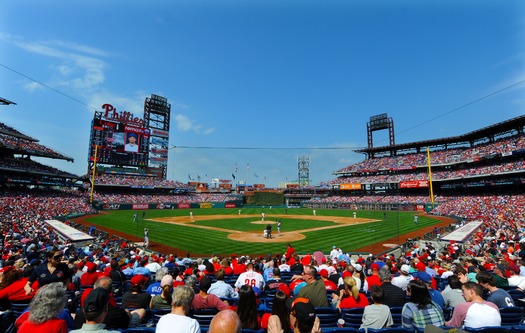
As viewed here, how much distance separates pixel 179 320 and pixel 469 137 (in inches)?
3094

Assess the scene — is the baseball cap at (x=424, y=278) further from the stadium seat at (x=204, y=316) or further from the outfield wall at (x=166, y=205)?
the outfield wall at (x=166, y=205)

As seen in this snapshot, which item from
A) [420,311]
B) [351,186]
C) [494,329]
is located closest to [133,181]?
[351,186]

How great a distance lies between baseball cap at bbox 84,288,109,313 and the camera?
119 inches

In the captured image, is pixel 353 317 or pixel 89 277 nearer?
pixel 353 317

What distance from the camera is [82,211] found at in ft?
156

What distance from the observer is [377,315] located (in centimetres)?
456

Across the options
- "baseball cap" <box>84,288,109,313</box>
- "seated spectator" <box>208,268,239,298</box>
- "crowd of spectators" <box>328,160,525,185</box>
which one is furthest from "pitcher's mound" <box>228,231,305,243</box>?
"crowd of spectators" <box>328,160,525,185</box>

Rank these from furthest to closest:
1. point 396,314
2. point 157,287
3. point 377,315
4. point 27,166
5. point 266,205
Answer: point 266,205
point 27,166
point 157,287
point 396,314
point 377,315

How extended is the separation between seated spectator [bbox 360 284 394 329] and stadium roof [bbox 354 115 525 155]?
6059 cm

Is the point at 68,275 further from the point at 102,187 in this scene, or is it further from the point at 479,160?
the point at 102,187

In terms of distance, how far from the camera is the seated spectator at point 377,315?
4.54 meters

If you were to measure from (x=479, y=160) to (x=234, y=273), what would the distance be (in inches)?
2443

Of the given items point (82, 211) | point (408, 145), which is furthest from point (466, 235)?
point (408, 145)

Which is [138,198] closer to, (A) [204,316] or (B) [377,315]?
(A) [204,316]
